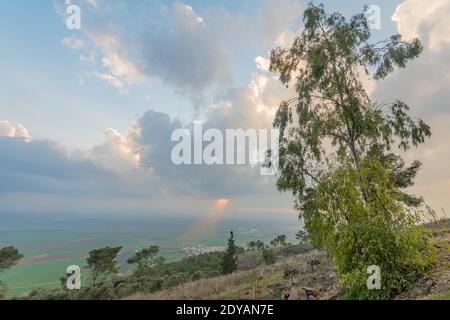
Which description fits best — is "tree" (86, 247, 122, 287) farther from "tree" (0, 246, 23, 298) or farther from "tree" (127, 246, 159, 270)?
"tree" (0, 246, 23, 298)

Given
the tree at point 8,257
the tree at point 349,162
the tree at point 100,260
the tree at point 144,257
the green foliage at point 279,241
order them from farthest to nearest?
the green foliage at point 279,241
the tree at point 144,257
the tree at point 100,260
the tree at point 8,257
the tree at point 349,162

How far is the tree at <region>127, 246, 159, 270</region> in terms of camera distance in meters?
45.4

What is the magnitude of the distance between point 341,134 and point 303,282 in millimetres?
7577

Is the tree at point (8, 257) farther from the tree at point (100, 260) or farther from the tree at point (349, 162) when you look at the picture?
the tree at point (349, 162)

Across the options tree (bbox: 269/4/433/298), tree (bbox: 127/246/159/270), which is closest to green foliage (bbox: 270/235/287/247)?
tree (bbox: 127/246/159/270)

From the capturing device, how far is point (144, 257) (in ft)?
153

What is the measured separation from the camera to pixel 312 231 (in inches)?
382

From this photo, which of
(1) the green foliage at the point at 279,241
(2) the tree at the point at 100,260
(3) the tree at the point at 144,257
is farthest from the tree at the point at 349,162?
(1) the green foliage at the point at 279,241

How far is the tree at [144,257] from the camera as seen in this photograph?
45.4 meters

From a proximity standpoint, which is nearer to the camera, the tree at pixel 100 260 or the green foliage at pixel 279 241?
the tree at pixel 100 260
